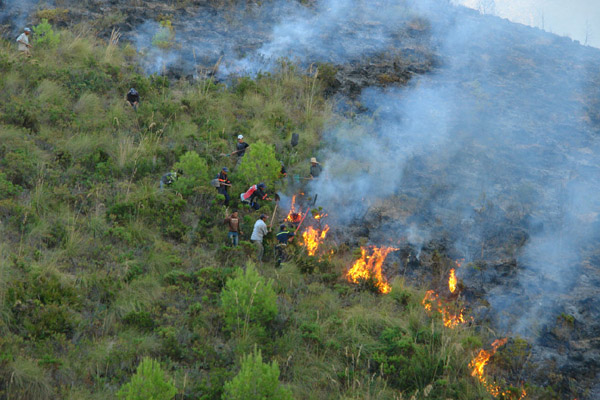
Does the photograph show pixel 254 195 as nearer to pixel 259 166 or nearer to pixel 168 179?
pixel 259 166

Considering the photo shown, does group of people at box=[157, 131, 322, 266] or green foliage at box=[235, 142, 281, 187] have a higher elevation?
green foliage at box=[235, 142, 281, 187]

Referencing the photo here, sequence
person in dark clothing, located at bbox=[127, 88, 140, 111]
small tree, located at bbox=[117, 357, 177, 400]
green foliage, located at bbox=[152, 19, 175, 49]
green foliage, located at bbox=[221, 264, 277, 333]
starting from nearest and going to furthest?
small tree, located at bbox=[117, 357, 177, 400] → green foliage, located at bbox=[221, 264, 277, 333] → person in dark clothing, located at bbox=[127, 88, 140, 111] → green foliage, located at bbox=[152, 19, 175, 49]

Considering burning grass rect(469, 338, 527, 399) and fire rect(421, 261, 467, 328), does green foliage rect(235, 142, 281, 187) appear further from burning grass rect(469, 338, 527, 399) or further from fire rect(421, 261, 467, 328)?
burning grass rect(469, 338, 527, 399)

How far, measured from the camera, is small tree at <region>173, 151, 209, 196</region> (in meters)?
9.70

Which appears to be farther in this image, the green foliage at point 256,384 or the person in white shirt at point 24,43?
the person in white shirt at point 24,43

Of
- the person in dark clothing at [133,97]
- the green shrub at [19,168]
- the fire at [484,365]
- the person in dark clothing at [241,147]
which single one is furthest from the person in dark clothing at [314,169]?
the green shrub at [19,168]

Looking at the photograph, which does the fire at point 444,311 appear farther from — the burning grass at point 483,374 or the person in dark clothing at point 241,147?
the person in dark clothing at point 241,147

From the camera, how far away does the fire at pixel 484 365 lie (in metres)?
6.68

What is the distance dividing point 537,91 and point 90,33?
43.3 feet

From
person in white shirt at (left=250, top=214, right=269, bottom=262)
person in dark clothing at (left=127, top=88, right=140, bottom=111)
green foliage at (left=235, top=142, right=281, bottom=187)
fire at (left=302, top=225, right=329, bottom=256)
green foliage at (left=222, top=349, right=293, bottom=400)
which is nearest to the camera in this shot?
green foliage at (left=222, top=349, right=293, bottom=400)

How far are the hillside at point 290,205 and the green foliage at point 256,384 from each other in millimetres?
39

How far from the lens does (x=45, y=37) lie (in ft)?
43.8

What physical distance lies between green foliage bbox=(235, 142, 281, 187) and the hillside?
0.04 m

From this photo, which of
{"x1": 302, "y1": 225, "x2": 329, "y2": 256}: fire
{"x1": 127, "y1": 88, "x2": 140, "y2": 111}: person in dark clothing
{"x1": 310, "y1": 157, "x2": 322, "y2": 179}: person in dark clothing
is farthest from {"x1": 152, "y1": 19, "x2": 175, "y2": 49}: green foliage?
{"x1": 302, "y1": 225, "x2": 329, "y2": 256}: fire
